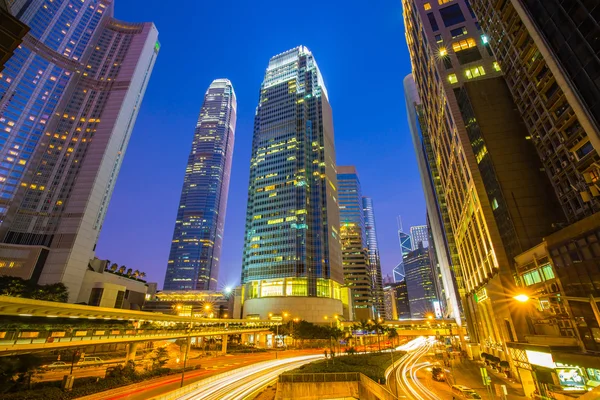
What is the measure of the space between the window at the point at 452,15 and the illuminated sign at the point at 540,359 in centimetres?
6576

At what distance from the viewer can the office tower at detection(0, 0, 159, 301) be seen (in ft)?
323

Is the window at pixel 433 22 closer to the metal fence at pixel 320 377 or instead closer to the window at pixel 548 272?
the window at pixel 548 272

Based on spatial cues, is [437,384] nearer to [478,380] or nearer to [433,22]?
[478,380]

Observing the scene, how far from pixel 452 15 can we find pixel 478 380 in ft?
241

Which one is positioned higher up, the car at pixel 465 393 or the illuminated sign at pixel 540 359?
the illuminated sign at pixel 540 359

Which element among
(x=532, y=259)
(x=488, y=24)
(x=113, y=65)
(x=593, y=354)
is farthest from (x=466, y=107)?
(x=113, y=65)

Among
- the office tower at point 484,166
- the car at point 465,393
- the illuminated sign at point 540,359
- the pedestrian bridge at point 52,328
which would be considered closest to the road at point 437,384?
the car at point 465,393

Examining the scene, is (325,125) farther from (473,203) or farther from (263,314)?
(473,203)

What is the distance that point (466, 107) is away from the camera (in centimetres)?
5062

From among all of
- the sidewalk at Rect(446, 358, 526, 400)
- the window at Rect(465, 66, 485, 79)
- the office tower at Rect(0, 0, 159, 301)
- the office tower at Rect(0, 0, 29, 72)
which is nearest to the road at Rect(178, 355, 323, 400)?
the sidewalk at Rect(446, 358, 526, 400)

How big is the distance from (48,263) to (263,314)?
264 ft

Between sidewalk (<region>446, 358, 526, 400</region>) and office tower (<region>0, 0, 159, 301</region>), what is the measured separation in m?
115

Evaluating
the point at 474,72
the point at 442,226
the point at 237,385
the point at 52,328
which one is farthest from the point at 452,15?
the point at 52,328

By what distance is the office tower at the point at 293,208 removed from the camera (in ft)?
417
